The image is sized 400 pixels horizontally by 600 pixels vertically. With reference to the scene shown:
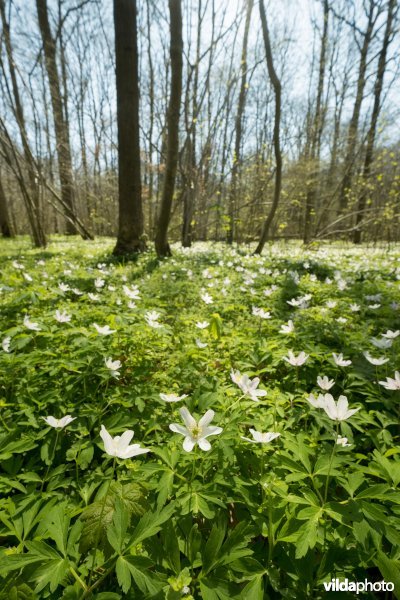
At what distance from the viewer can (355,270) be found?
18.3 ft

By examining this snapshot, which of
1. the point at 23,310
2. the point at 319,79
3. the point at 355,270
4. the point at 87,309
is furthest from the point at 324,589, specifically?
the point at 319,79

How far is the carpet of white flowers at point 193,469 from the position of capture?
1.00 meters

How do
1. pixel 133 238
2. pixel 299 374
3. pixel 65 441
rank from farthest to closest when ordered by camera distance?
pixel 133 238
pixel 299 374
pixel 65 441

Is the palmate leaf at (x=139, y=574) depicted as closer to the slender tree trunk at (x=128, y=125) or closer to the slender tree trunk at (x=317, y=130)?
the slender tree trunk at (x=128, y=125)

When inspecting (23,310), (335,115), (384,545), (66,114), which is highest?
(66,114)

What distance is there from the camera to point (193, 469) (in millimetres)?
1218

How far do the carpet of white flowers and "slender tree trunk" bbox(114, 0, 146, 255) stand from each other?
4.83m

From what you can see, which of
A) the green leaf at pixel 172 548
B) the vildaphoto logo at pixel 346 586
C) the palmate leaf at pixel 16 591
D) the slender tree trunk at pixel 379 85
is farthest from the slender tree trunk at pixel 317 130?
the palmate leaf at pixel 16 591

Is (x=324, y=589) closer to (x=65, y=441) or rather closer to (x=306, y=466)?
(x=306, y=466)

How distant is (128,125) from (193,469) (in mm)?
7510

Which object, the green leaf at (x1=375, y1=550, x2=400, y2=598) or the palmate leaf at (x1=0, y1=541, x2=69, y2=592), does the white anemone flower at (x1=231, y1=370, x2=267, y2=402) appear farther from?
the palmate leaf at (x1=0, y1=541, x2=69, y2=592)

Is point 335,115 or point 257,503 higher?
point 335,115

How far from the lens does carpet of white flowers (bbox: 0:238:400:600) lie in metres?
1.00

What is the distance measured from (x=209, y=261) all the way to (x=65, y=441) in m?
5.37
